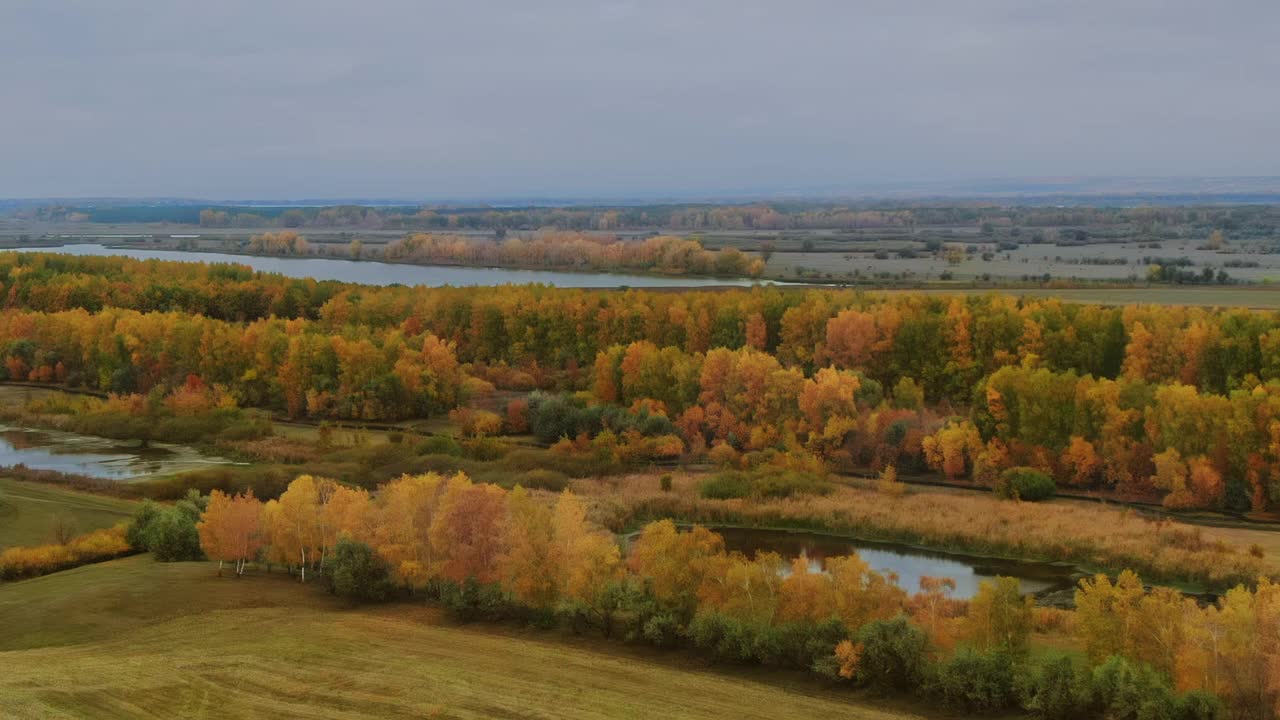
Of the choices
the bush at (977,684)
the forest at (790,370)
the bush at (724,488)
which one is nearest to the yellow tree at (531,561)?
the bush at (977,684)

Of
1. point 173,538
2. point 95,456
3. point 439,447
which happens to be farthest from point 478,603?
point 95,456

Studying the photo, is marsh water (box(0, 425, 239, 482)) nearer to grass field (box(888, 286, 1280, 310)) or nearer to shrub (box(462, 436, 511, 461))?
shrub (box(462, 436, 511, 461))

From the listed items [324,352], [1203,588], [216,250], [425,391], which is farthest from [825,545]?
[216,250]

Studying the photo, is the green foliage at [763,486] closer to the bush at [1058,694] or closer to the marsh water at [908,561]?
the marsh water at [908,561]

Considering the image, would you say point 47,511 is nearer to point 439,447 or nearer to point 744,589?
point 439,447

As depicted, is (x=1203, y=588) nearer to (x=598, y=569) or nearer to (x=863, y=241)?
(x=598, y=569)

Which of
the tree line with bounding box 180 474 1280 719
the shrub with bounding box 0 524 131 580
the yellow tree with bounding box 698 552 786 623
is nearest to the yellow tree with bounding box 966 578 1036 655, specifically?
the tree line with bounding box 180 474 1280 719
